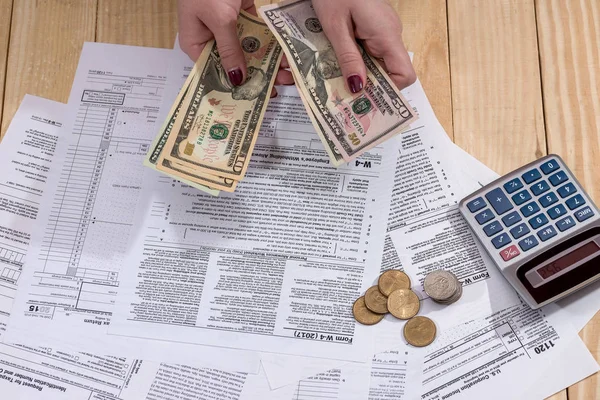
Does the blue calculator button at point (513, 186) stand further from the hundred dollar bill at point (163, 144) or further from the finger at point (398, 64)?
the hundred dollar bill at point (163, 144)

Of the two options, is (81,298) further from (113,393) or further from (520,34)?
(520,34)

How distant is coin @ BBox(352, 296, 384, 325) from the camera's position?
707 mm

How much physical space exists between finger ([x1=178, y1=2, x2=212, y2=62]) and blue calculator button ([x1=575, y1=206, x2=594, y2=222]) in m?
0.47

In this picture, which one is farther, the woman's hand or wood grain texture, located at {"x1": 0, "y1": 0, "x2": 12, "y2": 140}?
wood grain texture, located at {"x1": 0, "y1": 0, "x2": 12, "y2": 140}

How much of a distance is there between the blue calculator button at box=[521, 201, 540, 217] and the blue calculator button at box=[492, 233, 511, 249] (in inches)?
1.3

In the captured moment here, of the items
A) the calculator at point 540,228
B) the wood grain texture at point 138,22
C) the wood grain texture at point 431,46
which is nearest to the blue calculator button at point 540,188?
the calculator at point 540,228

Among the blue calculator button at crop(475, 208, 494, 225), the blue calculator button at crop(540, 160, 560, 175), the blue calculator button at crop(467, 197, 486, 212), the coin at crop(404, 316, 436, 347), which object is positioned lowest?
the coin at crop(404, 316, 436, 347)

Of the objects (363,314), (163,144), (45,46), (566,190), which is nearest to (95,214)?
(163,144)

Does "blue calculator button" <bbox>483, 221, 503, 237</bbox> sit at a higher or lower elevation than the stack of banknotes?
lower

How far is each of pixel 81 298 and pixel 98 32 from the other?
0.34 m

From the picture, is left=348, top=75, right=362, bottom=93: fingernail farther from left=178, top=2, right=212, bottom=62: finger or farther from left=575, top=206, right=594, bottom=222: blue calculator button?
left=575, top=206, right=594, bottom=222: blue calculator button

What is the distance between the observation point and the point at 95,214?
0.75 metres

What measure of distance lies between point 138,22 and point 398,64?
13.7 inches

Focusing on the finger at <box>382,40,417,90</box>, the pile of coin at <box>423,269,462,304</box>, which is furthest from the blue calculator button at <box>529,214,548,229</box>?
the finger at <box>382,40,417,90</box>
